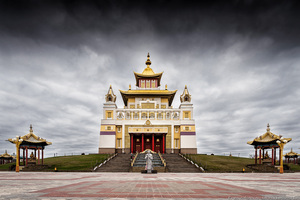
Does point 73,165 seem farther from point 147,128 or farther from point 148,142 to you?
point 148,142

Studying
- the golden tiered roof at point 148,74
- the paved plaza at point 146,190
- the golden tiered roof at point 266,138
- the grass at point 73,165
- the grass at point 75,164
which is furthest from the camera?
the golden tiered roof at point 148,74

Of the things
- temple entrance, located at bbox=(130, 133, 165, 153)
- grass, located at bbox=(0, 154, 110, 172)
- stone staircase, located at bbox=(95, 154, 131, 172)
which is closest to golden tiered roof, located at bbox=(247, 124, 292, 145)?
stone staircase, located at bbox=(95, 154, 131, 172)

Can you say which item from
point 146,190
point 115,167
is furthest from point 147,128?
point 146,190

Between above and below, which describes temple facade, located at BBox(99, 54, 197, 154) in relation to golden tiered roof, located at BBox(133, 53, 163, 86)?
below

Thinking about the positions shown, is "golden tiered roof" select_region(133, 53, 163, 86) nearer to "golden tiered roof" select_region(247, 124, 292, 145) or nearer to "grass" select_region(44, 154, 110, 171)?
"grass" select_region(44, 154, 110, 171)

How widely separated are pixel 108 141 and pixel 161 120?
12.5 m

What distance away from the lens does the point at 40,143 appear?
34.6m

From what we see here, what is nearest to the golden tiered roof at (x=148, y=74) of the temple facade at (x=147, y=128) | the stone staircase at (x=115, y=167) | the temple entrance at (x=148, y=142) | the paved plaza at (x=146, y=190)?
the temple facade at (x=147, y=128)

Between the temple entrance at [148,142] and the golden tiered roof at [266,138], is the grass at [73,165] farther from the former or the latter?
the golden tiered roof at [266,138]

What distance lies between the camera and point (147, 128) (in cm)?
5031

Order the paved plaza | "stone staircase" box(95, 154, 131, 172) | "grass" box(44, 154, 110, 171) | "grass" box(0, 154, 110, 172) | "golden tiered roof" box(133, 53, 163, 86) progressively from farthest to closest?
"golden tiered roof" box(133, 53, 163, 86) → "grass" box(44, 154, 110, 171) → "grass" box(0, 154, 110, 172) → "stone staircase" box(95, 154, 131, 172) → the paved plaza

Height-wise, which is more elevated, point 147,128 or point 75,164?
point 147,128

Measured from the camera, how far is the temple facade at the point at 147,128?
1977 inches

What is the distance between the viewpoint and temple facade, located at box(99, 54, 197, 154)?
50219 millimetres
